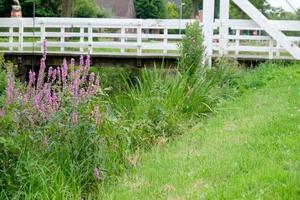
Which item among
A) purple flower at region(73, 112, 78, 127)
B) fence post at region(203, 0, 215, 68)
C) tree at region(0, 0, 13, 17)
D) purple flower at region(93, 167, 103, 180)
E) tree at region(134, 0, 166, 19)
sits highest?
tree at region(134, 0, 166, 19)

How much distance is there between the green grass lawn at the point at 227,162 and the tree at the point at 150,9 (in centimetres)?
4431

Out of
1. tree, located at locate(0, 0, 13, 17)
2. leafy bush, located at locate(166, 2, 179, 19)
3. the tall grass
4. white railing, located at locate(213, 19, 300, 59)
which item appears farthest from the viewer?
leafy bush, located at locate(166, 2, 179, 19)

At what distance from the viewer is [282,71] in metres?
13.1

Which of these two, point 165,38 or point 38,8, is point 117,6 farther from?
point 165,38

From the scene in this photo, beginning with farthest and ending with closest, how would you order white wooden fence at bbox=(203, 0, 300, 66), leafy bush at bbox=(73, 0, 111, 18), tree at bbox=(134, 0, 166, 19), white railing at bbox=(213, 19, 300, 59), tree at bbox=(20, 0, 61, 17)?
tree at bbox=(134, 0, 166, 19), leafy bush at bbox=(73, 0, 111, 18), tree at bbox=(20, 0, 61, 17), white railing at bbox=(213, 19, 300, 59), white wooden fence at bbox=(203, 0, 300, 66)

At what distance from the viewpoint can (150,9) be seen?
175 ft

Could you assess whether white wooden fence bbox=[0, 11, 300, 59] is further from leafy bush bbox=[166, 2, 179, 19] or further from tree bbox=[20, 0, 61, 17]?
leafy bush bbox=[166, 2, 179, 19]

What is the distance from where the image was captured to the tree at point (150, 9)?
5219cm

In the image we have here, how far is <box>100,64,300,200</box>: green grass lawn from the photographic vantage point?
15.8ft

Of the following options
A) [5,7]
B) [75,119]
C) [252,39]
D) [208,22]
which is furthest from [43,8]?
[75,119]

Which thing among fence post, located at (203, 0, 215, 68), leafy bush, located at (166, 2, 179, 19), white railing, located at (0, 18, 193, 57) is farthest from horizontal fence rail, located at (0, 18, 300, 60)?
leafy bush, located at (166, 2, 179, 19)

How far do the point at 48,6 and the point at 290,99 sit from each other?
33.2 m

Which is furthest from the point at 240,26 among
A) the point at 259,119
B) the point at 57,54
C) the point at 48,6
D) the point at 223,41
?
the point at 48,6

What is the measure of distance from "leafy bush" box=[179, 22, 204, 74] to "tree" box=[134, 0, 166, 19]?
3952cm
